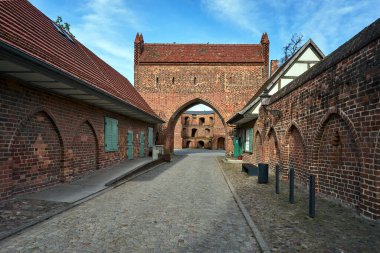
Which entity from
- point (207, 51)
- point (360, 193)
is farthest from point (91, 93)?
point (207, 51)

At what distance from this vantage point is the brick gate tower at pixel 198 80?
2623 cm

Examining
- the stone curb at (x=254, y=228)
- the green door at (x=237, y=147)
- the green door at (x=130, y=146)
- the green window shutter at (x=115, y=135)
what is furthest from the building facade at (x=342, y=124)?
the green door at (x=237, y=147)

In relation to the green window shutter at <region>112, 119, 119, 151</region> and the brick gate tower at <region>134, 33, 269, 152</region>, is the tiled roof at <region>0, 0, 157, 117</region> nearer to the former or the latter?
the green window shutter at <region>112, 119, 119, 151</region>

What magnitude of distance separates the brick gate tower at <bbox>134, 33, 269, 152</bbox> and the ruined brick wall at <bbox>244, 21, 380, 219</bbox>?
16124 millimetres

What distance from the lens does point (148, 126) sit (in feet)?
69.5

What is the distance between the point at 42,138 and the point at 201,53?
70.9 feet

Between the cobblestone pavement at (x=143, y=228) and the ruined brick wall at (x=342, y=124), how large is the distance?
93.6 inches

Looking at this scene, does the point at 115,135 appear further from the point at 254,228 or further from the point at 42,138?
the point at 254,228

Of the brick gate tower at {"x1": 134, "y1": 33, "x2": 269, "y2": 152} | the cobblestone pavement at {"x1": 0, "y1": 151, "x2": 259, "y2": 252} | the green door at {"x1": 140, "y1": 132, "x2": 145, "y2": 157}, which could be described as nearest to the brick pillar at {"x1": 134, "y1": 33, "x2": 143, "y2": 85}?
the brick gate tower at {"x1": 134, "y1": 33, "x2": 269, "y2": 152}

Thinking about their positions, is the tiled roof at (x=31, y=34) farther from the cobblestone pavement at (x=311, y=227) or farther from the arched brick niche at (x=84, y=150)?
the cobblestone pavement at (x=311, y=227)

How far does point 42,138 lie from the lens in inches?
309

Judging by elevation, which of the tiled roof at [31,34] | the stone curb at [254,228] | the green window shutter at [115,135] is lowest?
the stone curb at [254,228]

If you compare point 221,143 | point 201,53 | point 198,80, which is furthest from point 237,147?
point 221,143

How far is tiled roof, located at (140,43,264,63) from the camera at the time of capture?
2656cm
